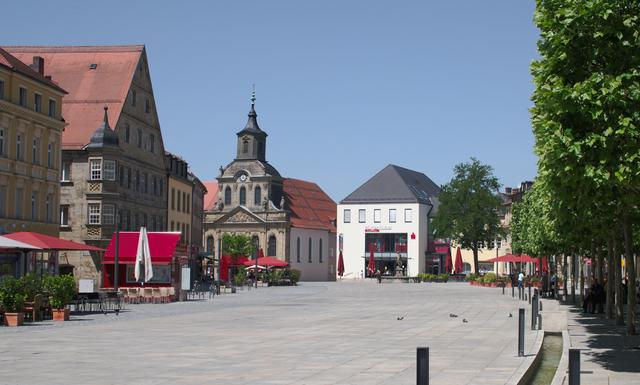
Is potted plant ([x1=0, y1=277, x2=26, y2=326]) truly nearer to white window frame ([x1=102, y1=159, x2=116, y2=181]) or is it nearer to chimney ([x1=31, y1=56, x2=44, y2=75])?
chimney ([x1=31, y1=56, x2=44, y2=75])

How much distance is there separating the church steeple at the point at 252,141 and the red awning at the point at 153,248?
78.0 meters

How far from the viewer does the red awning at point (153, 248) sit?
51.0 meters

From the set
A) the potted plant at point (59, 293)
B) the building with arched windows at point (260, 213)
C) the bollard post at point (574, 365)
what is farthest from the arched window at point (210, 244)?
the bollard post at point (574, 365)

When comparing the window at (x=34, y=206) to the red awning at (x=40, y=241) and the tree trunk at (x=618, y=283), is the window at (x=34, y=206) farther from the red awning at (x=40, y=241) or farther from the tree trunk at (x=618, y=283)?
the tree trunk at (x=618, y=283)

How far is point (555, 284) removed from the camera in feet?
186

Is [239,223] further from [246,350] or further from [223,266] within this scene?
[246,350]

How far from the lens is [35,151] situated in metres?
54.0

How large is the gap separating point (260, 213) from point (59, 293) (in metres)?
96.2

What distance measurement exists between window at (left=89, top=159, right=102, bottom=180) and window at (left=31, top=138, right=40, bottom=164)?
12.2m

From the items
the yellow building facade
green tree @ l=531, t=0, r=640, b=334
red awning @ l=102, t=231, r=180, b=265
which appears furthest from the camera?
red awning @ l=102, t=231, r=180, b=265

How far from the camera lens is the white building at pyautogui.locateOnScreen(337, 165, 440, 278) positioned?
434 ft

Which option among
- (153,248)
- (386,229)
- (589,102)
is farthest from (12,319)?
(386,229)

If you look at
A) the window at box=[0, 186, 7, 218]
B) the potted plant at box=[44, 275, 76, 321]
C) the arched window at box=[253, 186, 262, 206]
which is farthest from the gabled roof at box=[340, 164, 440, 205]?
the potted plant at box=[44, 275, 76, 321]

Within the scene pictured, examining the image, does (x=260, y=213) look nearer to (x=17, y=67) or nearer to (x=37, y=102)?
(x=37, y=102)
